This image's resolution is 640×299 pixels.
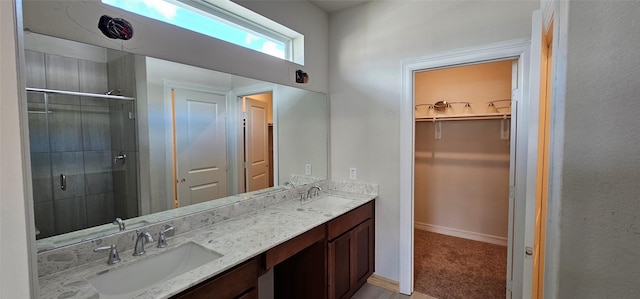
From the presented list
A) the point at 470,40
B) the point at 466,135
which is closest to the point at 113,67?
the point at 470,40

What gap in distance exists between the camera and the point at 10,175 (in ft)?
1.28

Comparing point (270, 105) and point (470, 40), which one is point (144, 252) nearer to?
point (270, 105)

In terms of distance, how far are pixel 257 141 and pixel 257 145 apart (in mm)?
37

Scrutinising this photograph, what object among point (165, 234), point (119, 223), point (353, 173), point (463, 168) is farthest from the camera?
point (463, 168)

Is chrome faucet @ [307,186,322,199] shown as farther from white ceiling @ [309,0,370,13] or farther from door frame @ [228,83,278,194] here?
white ceiling @ [309,0,370,13]

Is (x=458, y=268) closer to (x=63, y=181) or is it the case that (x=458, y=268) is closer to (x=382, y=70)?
(x=382, y=70)

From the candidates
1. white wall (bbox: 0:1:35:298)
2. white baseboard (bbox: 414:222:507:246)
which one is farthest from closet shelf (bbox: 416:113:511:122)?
white wall (bbox: 0:1:35:298)

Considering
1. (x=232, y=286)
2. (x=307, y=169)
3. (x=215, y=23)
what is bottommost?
(x=232, y=286)

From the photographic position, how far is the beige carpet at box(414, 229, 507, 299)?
7.80 feet

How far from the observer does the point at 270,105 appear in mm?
2422

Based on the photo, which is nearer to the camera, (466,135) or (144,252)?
(144,252)

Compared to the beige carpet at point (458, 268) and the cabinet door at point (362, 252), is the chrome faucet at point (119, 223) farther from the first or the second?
the beige carpet at point (458, 268)

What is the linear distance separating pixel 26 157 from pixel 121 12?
123cm

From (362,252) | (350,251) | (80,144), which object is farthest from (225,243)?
(362,252)
